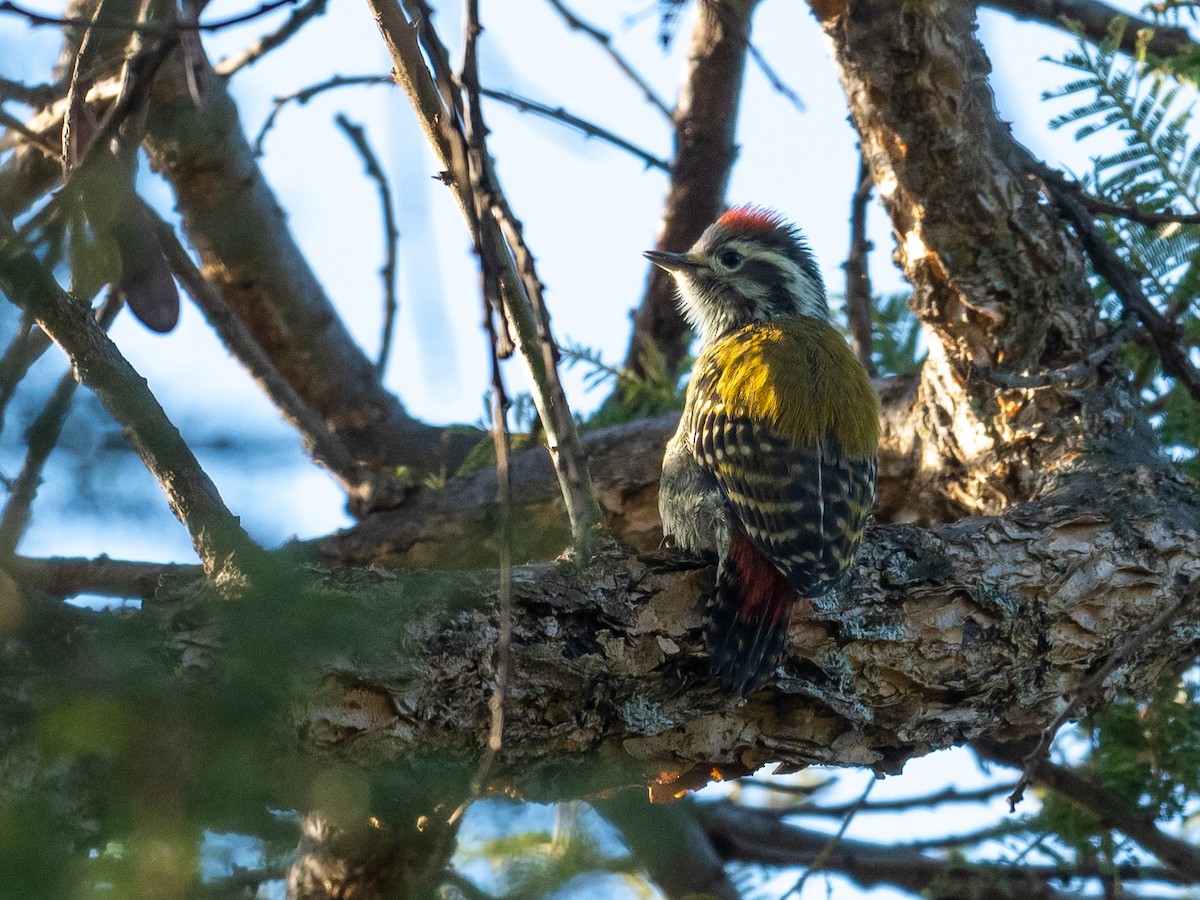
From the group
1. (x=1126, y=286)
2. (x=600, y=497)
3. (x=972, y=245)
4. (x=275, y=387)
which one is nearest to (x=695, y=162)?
(x=600, y=497)

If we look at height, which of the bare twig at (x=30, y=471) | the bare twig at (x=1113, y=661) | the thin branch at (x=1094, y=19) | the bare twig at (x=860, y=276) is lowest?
the bare twig at (x=1113, y=661)

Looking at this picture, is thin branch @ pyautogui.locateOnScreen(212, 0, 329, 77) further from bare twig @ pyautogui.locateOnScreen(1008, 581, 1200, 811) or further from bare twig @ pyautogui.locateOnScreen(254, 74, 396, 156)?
bare twig @ pyautogui.locateOnScreen(1008, 581, 1200, 811)

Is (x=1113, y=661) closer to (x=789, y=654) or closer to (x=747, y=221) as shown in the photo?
(x=789, y=654)

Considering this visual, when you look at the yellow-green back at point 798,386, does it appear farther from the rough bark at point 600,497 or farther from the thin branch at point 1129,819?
the thin branch at point 1129,819

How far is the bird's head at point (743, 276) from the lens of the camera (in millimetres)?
5676

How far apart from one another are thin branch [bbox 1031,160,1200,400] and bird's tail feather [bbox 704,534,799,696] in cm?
212

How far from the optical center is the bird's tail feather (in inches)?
130

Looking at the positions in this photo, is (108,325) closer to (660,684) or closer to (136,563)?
(136,563)

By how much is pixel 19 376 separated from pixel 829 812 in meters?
4.55

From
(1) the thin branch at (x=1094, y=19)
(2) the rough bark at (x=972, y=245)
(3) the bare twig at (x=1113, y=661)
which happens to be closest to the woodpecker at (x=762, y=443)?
(2) the rough bark at (x=972, y=245)

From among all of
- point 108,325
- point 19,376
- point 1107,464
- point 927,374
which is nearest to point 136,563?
point 108,325

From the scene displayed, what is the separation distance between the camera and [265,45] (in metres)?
5.70

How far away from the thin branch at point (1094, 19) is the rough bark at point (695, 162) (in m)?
1.52

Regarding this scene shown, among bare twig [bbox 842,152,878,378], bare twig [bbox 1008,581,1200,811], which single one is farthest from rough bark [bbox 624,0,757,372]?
bare twig [bbox 1008,581,1200,811]
